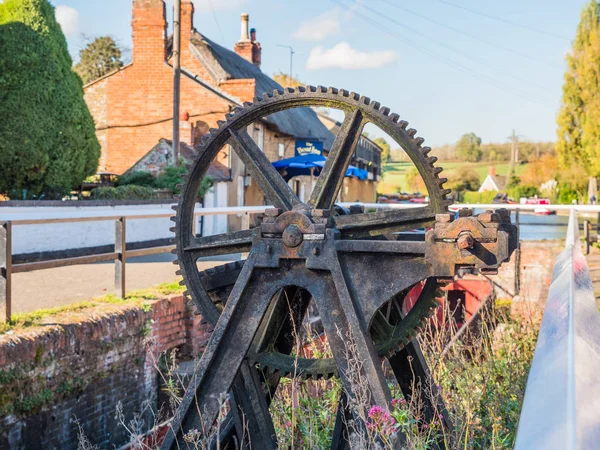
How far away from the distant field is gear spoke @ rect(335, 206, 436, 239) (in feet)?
290

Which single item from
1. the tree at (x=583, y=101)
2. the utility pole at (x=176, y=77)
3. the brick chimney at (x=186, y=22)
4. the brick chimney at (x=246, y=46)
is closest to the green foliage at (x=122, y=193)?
the utility pole at (x=176, y=77)

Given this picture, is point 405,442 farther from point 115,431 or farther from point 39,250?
point 39,250

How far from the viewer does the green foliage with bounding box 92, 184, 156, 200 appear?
52.5 feet

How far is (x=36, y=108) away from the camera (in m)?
15.2

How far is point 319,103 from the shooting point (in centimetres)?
393

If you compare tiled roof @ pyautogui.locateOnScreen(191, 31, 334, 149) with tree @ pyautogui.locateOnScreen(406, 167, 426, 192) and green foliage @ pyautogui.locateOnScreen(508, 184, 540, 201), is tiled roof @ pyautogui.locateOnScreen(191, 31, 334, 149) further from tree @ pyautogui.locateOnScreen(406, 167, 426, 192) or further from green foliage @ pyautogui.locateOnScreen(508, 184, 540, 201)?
tree @ pyautogui.locateOnScreen(406, 167, 426, 192)

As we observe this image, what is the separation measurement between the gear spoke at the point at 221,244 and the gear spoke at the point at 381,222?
56 cm

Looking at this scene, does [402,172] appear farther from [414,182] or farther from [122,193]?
[122,193]

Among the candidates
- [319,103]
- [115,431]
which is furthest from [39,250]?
[319,103]

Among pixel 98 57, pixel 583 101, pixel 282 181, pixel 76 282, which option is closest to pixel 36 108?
pixel 76 282

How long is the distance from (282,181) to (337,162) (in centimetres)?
33

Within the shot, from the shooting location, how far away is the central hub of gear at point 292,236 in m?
3.53

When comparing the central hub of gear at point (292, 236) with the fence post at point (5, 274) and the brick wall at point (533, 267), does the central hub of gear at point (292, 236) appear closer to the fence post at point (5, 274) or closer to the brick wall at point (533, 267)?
the fence post at point (5, 274)

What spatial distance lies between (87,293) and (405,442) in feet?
18.7
